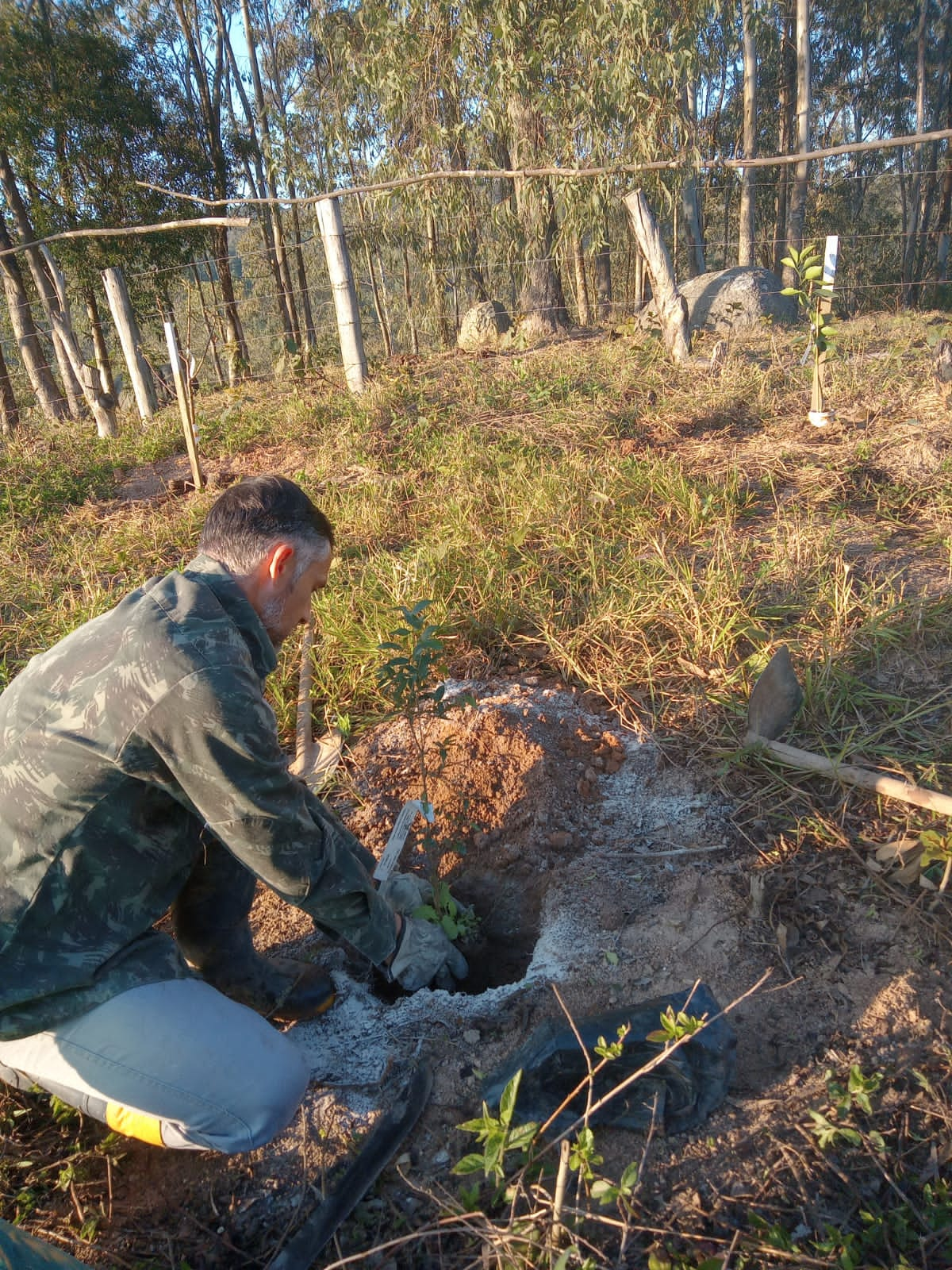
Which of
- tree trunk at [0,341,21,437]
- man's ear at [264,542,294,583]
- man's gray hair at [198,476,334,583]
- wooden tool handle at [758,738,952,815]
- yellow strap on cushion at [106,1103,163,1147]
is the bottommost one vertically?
yellow strap on cushion at [106,1103,163,1147]

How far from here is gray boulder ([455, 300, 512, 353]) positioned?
10.0 metres

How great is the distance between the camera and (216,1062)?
4.81 ft

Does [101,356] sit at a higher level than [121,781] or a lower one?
higher

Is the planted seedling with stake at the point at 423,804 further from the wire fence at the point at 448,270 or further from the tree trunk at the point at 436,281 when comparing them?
the tree trunk at the point at 436,281

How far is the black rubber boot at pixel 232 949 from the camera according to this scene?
1848 mm

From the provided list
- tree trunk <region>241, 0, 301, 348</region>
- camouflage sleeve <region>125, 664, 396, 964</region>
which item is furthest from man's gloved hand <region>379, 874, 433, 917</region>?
tree trunk <region>241, 0, 301, 348</region>

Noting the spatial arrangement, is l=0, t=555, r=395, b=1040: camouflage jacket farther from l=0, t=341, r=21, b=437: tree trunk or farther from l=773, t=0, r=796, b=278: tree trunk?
l=773, t=0, r=796, b=278: tree trunk

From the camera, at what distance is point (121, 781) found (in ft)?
4.71

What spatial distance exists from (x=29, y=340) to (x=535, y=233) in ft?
20.5

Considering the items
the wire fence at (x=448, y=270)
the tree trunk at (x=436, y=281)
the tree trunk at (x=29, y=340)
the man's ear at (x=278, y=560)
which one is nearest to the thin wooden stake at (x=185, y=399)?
the wire fence at (x=448, y=270)

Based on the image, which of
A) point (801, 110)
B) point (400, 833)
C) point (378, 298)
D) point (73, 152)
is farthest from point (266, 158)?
point (400, 833)

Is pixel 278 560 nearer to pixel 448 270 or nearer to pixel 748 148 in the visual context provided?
pixel 448 270

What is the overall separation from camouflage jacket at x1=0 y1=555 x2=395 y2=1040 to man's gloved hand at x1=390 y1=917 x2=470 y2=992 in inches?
18.8

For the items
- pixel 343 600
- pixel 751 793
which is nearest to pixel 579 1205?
pixel 751 793
